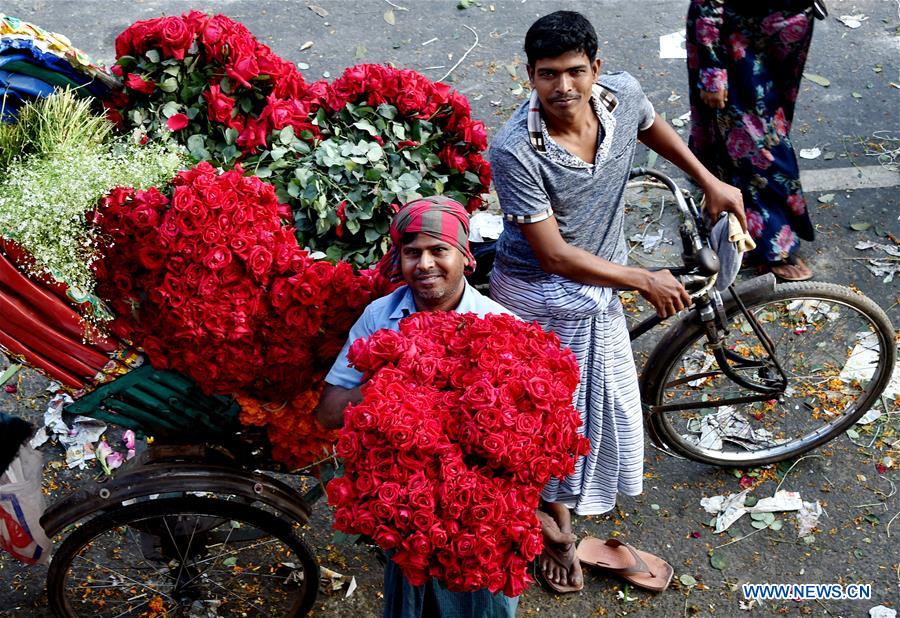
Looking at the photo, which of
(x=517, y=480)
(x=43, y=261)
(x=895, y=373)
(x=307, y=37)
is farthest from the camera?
(x=307, y=37)

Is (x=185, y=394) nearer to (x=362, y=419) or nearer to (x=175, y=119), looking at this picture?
(x=362, y=419)

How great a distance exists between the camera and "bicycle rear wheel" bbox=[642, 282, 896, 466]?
3803 millimetres

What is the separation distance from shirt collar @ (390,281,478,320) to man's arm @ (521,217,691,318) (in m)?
0.29

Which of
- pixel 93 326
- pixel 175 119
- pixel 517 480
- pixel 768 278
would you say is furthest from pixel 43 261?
pixel 768 278

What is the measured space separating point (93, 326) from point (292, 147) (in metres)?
1.04

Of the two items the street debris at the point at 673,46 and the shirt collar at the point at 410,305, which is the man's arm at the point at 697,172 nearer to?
the shirt collar at the point at 410,305

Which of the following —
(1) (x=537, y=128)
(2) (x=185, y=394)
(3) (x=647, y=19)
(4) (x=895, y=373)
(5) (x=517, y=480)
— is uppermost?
(1) (x=537, y=128)

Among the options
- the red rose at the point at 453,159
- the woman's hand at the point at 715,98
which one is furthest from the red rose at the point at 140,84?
the woman's hand at the point at 715,98

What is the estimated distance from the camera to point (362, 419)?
83.8 inches

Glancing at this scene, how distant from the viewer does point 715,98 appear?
4383mm

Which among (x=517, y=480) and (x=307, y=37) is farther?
(x=307, y=37)

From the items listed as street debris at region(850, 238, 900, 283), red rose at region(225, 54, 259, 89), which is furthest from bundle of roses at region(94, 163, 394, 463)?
street debris at region(850, 238, 900, 283)

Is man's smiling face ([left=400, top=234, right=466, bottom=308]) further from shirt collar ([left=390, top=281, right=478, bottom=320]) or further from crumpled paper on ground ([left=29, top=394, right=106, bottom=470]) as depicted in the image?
crumpled paper on ground ([left=29, top=394, right=106, bottom=470])

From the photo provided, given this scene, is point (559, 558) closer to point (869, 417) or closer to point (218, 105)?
point (869, 417)
